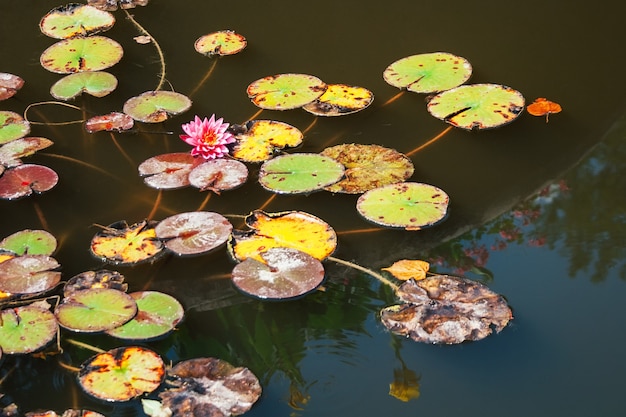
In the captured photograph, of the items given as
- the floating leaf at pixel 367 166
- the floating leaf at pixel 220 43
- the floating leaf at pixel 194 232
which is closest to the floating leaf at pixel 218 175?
the floating leaf at pixel 194 232

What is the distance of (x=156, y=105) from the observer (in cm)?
321

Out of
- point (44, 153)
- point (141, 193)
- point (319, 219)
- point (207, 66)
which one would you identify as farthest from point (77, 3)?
point (319, 219)

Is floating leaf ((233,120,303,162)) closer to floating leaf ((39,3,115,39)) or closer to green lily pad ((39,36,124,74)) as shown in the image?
green lily pad ((39,36,124,74))

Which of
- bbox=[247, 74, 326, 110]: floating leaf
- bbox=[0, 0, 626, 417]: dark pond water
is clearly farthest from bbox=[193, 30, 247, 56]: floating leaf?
bbox=[247, 74, 326, 110]: floating leaf

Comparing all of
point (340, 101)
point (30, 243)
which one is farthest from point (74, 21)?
point (30, 243)

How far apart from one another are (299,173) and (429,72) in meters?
0.93

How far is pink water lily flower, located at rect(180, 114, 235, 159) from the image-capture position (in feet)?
9.46

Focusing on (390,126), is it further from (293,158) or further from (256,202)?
(256,202)

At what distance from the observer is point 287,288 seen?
234cm

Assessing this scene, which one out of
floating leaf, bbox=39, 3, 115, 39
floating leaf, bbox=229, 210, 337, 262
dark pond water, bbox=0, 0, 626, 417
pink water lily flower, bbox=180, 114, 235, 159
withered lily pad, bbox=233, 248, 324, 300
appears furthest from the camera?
floating leaf, bbox=39, 3, 115, 39

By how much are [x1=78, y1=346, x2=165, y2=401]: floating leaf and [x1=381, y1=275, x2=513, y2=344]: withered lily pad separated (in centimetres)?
71

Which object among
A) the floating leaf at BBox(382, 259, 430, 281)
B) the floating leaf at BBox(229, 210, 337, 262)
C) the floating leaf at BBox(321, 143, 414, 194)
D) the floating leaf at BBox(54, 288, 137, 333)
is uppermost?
the floating leaf at BBox(321, 143, 414, 194)

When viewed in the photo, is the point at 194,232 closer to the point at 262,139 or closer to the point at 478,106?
the point at 262,139

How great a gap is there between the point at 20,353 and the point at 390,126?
1.72 meters
